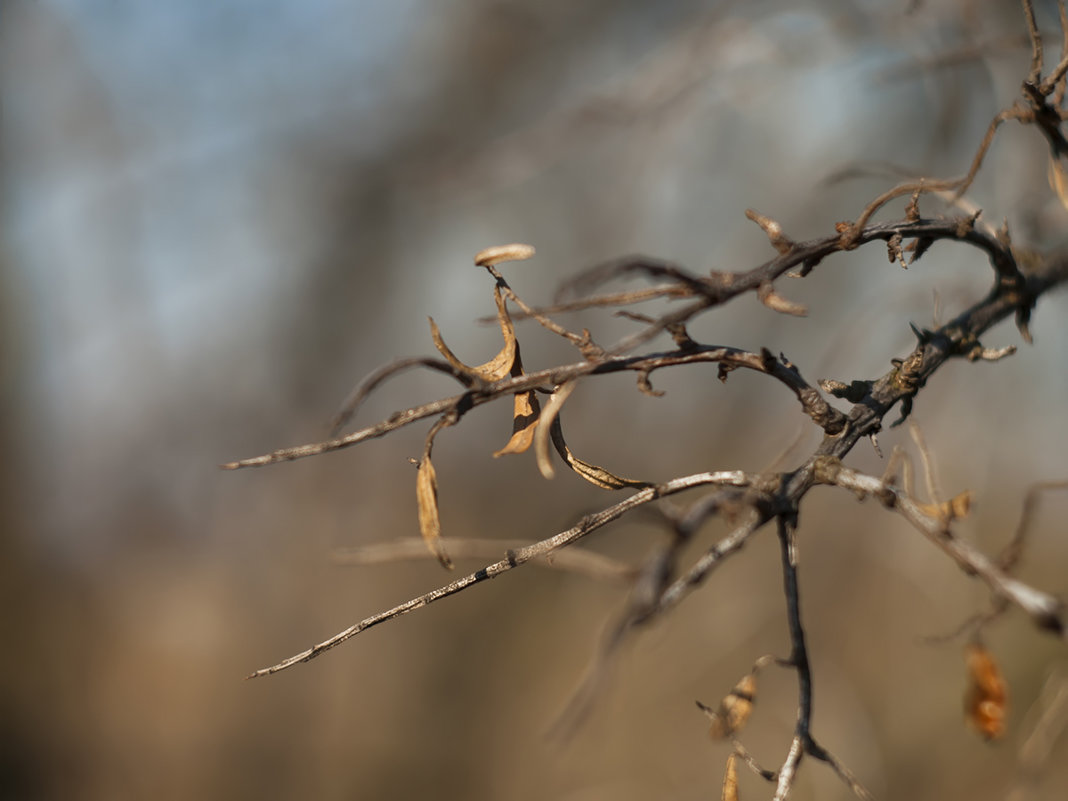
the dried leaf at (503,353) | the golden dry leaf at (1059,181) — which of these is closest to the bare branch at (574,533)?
the dried leaf at (503,353)

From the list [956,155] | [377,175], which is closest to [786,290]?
[956,155]

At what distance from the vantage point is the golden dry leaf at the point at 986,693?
48cm

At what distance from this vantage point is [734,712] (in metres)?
0.47

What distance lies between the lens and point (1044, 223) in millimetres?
817

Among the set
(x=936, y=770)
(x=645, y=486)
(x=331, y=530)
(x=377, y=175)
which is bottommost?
(x=936, y=770)

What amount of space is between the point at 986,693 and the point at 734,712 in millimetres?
161

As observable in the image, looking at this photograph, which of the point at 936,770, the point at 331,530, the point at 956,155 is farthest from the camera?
the point at 331,530

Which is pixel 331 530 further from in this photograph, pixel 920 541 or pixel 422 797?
pixel 920 541

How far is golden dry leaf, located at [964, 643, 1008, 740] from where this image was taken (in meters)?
0.48

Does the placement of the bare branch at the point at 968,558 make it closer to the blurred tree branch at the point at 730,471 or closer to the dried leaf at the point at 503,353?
the blurred tree branch at the point at 730,471

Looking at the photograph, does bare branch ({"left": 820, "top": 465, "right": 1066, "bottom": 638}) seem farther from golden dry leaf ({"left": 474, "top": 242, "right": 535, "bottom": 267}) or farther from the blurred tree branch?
golden dry leaf ({"left": 474, "top": 242, "right": 535, "bottom": 267})

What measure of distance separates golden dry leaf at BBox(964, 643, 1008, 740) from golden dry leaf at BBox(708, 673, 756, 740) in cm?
14

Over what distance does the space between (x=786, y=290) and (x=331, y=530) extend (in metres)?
2.17

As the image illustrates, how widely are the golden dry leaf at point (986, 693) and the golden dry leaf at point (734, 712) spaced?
14 cm
